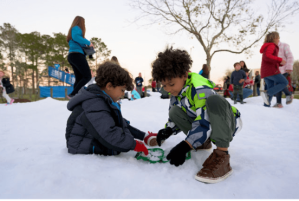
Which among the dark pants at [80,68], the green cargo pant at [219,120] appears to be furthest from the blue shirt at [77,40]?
the green cargo pant at [219,120]

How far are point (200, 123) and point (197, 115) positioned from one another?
92mm

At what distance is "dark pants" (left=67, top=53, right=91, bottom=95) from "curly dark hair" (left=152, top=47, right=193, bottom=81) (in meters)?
2.04

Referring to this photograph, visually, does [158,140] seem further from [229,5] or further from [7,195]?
[229,5]

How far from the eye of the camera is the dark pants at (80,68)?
3195 mm

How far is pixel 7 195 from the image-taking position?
95cm

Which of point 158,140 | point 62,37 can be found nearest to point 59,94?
point 62,37

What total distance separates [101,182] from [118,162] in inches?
11.4

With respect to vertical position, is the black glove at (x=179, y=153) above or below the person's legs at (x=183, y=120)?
below

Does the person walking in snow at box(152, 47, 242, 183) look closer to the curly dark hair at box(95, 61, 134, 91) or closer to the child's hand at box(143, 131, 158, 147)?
the child's hand at box(143, 131, 158, 147)

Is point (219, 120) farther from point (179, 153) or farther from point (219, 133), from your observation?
point (179, 153)

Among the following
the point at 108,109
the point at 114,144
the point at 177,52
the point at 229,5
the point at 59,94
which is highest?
the point at 229,5

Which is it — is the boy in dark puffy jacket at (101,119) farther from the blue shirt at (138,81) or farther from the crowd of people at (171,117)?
the blue shirt at (138,81)

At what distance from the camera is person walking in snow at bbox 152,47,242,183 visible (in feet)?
4.17

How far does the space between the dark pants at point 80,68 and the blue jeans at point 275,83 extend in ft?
14.1
